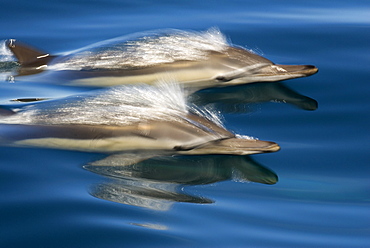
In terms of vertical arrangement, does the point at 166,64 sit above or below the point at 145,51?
below

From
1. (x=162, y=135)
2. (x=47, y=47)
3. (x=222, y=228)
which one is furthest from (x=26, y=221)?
(x=47, y=47)

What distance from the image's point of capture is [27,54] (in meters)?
6.41

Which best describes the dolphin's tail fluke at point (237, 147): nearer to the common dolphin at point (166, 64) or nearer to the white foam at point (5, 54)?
the common dolphin at point (166, 64)

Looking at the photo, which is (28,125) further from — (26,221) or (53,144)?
(26,221)

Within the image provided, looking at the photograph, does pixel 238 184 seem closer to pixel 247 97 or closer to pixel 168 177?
pixel 168 177

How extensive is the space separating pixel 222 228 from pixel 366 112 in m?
2.17

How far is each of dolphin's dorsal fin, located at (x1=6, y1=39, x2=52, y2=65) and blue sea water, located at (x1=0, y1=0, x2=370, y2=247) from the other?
0.17 meters

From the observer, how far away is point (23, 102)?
5113 mm

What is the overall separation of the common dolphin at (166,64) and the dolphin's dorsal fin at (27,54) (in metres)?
0.01

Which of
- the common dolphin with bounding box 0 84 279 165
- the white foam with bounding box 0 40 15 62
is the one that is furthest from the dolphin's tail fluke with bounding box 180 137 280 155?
the white foam with bounding box 0 40 15 62

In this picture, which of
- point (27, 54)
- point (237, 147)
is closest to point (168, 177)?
point (237, 147)

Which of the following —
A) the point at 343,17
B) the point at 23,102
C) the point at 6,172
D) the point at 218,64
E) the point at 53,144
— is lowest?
the point at 6,172

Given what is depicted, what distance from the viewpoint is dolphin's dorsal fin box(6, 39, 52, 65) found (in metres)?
6.35

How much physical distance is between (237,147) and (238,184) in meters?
0.37
